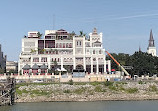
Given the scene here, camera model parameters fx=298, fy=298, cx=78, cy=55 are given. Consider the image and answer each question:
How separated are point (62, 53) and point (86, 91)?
5378cm

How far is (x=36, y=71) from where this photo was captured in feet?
336

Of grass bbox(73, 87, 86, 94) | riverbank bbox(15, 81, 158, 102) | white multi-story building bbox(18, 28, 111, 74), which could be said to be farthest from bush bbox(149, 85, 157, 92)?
white multi-story building bbox(18, 28, 111, 74)

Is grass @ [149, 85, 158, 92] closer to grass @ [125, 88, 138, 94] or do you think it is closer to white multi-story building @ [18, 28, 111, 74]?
grass @ [125, 88, 138, 94]

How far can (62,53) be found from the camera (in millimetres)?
121312

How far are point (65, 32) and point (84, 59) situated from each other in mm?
23316

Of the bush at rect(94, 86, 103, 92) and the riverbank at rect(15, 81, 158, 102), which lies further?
the bush at rect(94, 86, 103, 92)

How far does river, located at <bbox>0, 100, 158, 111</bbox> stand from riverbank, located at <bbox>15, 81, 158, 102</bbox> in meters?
3.93

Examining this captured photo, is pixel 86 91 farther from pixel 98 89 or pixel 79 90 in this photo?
pixel 98 89

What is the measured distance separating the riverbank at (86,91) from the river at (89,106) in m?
3.93

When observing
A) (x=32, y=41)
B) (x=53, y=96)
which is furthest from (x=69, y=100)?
(x=32, y=41)

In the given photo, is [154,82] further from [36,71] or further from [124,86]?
[36,71]

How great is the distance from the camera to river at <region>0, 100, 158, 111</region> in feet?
175

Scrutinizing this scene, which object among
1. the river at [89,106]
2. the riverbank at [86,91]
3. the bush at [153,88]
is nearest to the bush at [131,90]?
the riverbank at [86,91]

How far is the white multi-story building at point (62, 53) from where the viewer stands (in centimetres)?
11150
